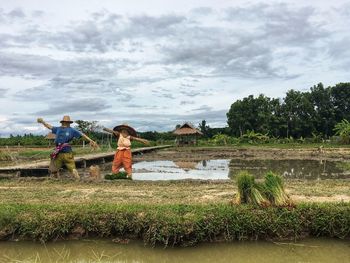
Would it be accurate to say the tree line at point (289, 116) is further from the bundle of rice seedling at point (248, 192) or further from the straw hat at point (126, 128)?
the bundle of rice seedling at point (248, 192)

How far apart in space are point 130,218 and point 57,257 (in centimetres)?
105

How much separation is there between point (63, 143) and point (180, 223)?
6024mm

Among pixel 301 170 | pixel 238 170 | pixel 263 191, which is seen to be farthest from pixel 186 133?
pixel 263 191

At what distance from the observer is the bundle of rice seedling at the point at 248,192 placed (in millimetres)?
5375

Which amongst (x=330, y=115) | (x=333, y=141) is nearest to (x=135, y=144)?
(x=333, y=141)

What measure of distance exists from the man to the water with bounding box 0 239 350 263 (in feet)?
16.7

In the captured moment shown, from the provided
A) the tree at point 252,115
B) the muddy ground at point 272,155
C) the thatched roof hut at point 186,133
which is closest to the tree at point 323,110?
the tree at point 252,115

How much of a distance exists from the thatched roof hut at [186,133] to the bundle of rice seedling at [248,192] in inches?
1329

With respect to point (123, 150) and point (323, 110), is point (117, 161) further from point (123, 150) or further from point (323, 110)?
point (323, 110)

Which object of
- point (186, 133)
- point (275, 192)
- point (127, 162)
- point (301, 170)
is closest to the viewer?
point (275, 192)

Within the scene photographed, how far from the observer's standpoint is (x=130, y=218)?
532 centimetres

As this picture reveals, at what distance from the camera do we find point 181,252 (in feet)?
16.0

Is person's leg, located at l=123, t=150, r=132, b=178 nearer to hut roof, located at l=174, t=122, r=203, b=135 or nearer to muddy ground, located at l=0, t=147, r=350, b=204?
muddy ground, located at l=0, t=147, r=350, b=204

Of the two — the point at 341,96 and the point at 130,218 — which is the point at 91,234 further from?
the point at 341,96
